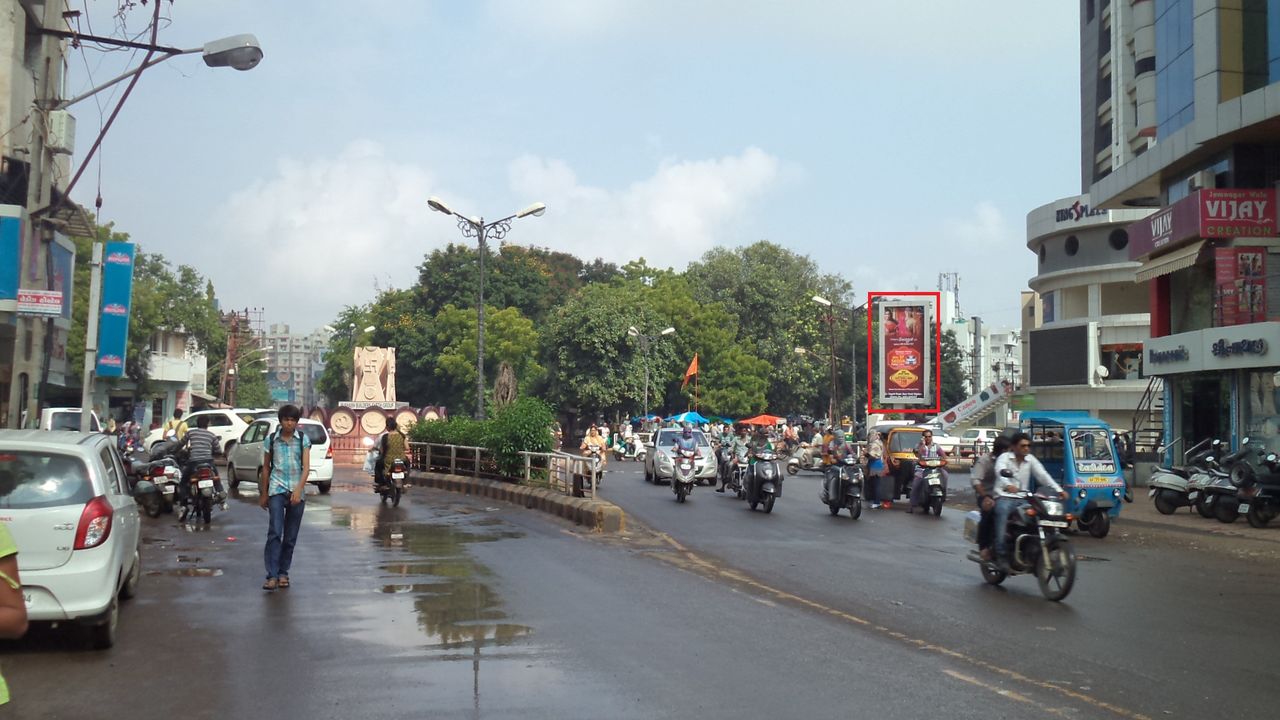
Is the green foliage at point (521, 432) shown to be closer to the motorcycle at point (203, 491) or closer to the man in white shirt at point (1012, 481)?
the motorcycle at point (203, 491)

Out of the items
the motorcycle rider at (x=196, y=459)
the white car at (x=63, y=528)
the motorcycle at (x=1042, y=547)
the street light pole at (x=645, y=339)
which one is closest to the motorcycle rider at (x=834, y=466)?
the motorcycle at (x=1042, y=547)

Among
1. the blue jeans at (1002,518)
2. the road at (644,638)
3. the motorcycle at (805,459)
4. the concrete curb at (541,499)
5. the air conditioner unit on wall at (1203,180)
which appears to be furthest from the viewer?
the motorcycle at (805,459)

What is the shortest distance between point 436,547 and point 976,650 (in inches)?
300

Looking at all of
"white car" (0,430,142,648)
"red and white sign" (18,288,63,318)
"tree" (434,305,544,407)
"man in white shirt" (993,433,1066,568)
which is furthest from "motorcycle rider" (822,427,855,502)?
"tree" (434,305,544,407)

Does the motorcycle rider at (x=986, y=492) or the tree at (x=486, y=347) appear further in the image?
the tree at (x=486, y=347)

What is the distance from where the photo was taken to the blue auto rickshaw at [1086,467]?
18.1 m

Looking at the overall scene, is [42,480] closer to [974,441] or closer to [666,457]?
[666,457]

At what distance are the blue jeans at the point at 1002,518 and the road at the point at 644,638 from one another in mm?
410

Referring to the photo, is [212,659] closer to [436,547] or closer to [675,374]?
[436,547]

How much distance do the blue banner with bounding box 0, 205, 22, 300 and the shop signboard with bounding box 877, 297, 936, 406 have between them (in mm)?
31586

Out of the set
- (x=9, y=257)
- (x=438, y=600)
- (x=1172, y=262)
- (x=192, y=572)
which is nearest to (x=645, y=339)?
(x=1172, y=262)

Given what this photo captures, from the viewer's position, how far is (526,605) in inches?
372

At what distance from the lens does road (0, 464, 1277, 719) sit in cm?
623

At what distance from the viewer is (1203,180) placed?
96.1ft
